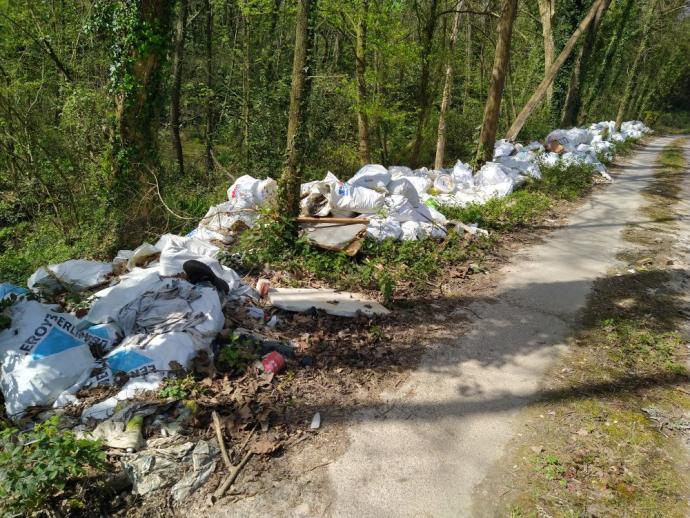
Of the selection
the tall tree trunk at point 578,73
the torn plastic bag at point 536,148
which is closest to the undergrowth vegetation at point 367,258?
the torn plastic bag at point 536,148

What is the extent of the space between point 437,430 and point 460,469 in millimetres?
341

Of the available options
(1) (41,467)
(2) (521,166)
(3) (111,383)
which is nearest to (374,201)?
(3) (111,383)

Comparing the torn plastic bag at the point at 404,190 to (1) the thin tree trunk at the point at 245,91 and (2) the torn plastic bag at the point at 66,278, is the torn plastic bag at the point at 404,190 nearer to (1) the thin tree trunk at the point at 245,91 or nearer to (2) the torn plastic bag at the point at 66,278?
(2) the torn plastic bag at the point at 66,278

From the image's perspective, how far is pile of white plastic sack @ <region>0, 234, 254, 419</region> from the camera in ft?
9.57

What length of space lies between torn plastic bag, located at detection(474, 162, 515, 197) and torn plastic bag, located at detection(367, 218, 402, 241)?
3253 millimetres

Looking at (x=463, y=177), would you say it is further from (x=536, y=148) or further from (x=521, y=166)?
(x=536, y=148)

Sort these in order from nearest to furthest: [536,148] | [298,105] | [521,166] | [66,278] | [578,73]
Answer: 1. [66,278]
2. [298,105]
3. [521,166]
4. [536,148]
5. [578,73]

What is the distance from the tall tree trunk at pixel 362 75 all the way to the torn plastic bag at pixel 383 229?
15.3ft

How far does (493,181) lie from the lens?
8.48m

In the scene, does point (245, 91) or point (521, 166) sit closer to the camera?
point (521, 166)

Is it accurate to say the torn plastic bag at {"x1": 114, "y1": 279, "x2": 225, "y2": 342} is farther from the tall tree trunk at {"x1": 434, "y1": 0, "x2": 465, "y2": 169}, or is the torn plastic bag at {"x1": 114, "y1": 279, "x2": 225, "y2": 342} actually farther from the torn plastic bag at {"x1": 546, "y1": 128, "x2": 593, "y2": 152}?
the torn plastic bag at {"x1": 546, "y1": 128, "x2": 593, "y2": 152}

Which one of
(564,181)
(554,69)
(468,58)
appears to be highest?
(468,58)

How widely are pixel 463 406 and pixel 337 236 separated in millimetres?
2725

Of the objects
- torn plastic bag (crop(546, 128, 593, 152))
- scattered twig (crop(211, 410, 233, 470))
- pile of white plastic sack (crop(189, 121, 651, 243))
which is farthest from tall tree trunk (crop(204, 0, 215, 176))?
scattered twig (crop(211, 410, 233, 470))
